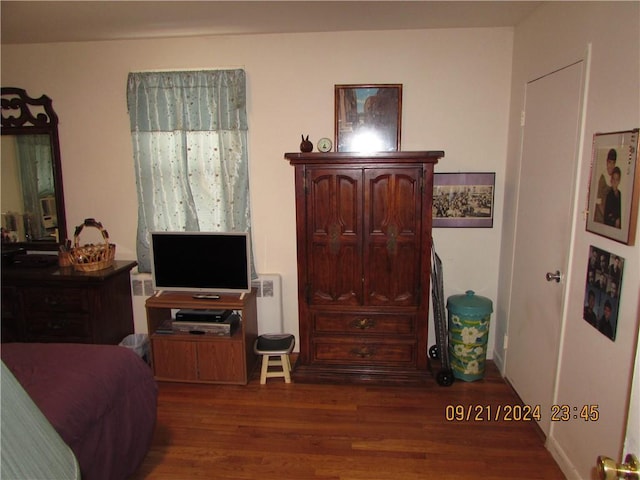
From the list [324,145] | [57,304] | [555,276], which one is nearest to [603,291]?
[555,276]

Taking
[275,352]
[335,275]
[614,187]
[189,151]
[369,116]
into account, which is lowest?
[275,352]

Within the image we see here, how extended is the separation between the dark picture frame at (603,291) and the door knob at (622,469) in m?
1.07

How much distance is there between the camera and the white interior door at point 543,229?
7.58 feet

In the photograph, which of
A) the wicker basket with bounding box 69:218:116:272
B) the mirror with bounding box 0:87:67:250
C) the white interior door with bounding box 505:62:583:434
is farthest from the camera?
the mirror with bounding box 0:87:67:250

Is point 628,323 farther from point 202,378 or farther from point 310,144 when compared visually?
point 202,378

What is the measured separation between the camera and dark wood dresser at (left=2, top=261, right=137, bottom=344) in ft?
10.4

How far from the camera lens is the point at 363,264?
3072 millimetres

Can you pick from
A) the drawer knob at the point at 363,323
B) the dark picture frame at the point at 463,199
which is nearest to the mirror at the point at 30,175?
the drawer knob at the point at 363,323

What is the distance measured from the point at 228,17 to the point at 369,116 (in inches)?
47.0

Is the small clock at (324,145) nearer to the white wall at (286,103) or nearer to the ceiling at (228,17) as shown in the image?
the white wall at (286,103)

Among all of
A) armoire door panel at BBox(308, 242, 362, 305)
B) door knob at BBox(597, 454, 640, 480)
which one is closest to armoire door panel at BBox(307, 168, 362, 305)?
armoire door panel at BBox(308, 242, 362, 305)

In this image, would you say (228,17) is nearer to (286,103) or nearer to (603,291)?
(286,103)

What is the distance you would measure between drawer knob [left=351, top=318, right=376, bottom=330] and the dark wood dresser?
6.14 ft

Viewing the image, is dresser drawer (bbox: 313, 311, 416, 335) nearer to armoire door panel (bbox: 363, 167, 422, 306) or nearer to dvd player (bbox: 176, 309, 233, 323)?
armoire door panel (bbox: 363, 167, 422, 306)
